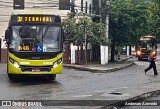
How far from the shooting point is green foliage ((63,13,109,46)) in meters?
32.2

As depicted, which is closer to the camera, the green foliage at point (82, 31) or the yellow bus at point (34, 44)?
the yellow bus at point (34, 44)

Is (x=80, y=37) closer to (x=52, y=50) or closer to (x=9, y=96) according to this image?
(x=52, y=50)

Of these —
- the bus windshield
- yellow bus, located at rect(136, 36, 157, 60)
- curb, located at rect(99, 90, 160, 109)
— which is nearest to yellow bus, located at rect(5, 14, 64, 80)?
the bus windshield

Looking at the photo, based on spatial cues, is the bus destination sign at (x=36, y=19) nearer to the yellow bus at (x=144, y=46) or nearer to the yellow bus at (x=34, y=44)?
the yellow bus at (x=34, y=44)

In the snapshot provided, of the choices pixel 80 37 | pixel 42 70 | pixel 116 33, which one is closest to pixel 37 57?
pixel 42 70


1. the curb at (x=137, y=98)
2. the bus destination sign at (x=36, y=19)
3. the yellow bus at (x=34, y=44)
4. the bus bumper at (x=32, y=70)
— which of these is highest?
the bus destination sign at (x=36, y=19)

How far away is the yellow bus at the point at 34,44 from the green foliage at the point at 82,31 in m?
13.9

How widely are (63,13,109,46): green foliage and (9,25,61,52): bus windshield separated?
1397 centimetres

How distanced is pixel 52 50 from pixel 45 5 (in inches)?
869

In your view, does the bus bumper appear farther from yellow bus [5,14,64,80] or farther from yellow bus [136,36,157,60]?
yellow bus [136,36,157,60]

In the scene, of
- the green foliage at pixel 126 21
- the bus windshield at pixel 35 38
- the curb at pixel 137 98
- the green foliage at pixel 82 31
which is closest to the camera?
the curb at pixel 137 98

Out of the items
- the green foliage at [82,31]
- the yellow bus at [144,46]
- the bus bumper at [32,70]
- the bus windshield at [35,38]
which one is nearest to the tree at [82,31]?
the green foliage at [82,31]

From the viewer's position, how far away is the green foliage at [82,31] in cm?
3219

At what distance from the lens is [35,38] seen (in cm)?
1791
